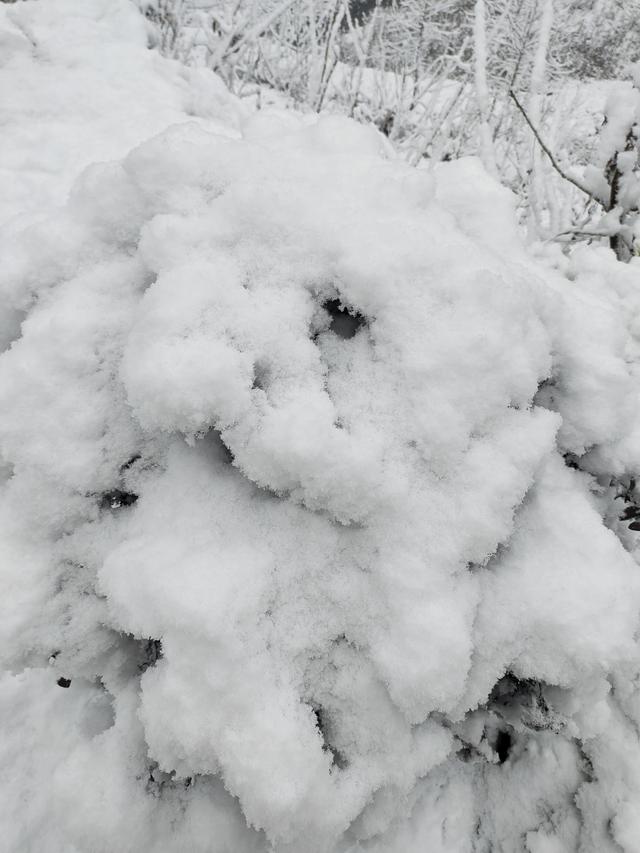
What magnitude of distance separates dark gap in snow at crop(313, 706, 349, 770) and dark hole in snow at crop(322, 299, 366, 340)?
2.16ft

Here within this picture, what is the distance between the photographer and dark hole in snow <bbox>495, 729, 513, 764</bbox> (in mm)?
1019

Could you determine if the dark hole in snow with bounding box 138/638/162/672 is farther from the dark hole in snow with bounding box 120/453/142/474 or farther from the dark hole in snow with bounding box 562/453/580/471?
the dark hole in snow with bounding box 562/453/580/471

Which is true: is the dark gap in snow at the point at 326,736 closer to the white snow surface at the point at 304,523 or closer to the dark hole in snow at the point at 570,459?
the white snow surface at the point at 304,523

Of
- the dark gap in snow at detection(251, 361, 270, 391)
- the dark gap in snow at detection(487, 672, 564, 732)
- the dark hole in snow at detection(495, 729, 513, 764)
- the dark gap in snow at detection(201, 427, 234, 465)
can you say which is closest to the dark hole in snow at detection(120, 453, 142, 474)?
the dark gap in snow at detection(201, 427, 234, 465)

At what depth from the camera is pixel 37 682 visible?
3.43 ft

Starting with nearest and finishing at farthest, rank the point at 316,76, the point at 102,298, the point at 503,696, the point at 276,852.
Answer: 1. the point at 276,852
2. the point at 503,696
3. the point at 102,298
4. the point at 316,76

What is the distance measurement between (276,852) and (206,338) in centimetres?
82

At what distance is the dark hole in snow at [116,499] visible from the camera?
95 centimetres

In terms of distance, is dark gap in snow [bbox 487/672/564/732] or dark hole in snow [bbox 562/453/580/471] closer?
dark gap in snow [bbox 487/672/564/732]

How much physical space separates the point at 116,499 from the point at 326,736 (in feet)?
1.79

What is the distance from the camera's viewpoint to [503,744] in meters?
1.03

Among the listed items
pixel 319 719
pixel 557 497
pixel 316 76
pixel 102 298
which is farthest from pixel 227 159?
pixel 316 76

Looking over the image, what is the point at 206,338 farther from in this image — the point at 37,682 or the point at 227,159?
the point at 37,682

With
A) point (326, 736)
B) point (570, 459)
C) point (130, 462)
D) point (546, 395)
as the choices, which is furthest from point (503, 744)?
point (130, 462)
